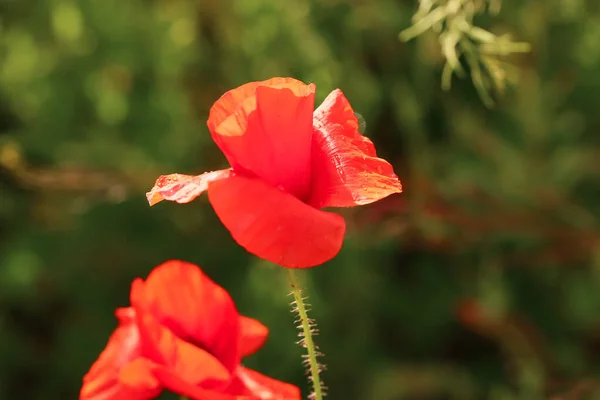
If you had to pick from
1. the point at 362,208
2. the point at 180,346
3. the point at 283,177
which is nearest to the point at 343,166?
the point at 283,177

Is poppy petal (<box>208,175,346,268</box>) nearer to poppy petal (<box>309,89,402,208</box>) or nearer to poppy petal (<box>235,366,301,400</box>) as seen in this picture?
poppy petal (<box>309,89,402,208</box>)

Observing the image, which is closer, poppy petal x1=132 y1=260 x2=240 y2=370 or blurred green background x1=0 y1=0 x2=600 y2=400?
poppy petal x1=132 y1=260 x2=240 y2=370

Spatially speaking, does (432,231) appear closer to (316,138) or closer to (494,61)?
(494,61)

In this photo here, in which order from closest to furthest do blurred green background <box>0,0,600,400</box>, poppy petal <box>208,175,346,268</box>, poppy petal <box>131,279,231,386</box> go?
poppy petal <box>208,175,346,268</box> < poppy petal <box>131,279,231,386</box> < blurred green background <box>0,0,600,400</box>

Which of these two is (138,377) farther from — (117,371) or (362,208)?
(362,208)

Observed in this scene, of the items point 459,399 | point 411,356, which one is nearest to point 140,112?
point 411,356

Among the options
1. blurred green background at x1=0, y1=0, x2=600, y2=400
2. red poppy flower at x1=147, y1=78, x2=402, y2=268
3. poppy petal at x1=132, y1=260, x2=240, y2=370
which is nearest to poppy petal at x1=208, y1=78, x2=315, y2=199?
red poppy flower at x1=147, y1=78, x2=402, y2=268

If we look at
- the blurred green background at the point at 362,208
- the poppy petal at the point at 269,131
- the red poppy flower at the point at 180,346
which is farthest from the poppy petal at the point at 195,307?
the blurred green background at the point at 362,208

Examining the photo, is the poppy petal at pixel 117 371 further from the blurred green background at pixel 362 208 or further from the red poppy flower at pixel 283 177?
the blurred green background at pixel 362 208
